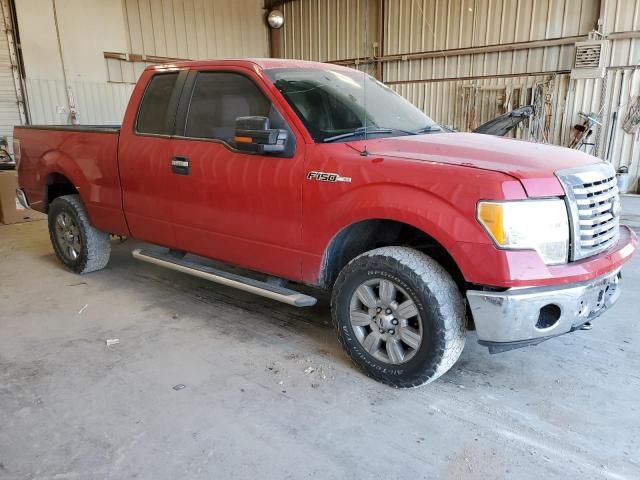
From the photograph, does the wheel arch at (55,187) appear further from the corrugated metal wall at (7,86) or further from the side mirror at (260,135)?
the corrugated metal wall at (7,86)

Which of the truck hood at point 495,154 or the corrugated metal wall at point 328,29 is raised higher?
the corrugated metal wall at point 328,29

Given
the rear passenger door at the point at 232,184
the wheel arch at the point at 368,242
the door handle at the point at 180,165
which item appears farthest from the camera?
the door handle at the point at 180,165

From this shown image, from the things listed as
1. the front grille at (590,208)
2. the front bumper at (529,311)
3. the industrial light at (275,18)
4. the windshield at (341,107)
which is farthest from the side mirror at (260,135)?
the industrial light at (275,18)

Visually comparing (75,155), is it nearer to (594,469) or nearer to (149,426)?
(149,426)

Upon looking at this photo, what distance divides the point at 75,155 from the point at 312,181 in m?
2.71

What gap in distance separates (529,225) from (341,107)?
1516 millimetres

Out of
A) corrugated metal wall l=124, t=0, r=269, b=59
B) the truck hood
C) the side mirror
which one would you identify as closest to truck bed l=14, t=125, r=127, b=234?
the side mirror

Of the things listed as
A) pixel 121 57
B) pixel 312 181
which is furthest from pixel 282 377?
pixel 121 57

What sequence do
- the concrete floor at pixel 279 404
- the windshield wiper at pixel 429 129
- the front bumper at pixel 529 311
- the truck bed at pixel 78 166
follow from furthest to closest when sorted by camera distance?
the truck bed at pixel 78 166 < the windshield wiper at pixel 429 129 < the front bumper at pixel 529 311 < the concrete floor at pixel 279 404

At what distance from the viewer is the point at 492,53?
34.7 ft

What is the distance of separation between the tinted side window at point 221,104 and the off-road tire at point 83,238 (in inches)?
67.1

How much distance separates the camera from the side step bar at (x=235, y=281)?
302 cm

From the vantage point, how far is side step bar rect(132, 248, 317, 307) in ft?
9.92

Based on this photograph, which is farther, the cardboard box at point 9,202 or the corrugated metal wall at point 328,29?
the corrugated metal wall at point 328,29
